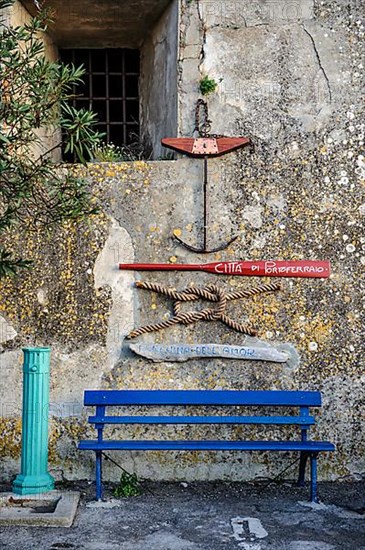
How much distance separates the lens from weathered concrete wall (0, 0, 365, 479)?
20.2 ft

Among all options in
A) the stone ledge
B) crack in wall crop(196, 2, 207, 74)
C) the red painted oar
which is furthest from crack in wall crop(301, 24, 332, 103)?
the stone ledge

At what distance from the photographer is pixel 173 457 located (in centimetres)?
613

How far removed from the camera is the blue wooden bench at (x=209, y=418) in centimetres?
562

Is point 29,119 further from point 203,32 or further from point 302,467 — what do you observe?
point 302,467

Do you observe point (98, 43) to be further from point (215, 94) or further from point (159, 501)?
point (159, 501)

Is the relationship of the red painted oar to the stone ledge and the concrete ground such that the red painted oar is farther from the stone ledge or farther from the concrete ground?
the stone ledge

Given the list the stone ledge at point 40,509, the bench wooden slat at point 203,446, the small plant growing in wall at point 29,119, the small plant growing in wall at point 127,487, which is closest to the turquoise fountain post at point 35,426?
the stone ledge at point 40,509

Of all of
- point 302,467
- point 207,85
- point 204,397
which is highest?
point 207,85

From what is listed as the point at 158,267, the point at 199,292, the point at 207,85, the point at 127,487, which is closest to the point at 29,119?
the point at 158,267

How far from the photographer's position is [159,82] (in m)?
6.95

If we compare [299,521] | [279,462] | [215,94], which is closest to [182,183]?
[215,94]

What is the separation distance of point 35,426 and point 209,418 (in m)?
1.27

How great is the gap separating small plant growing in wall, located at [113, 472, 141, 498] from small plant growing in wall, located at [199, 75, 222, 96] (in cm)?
308

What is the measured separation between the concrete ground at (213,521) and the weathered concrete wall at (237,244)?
11.3 inches
